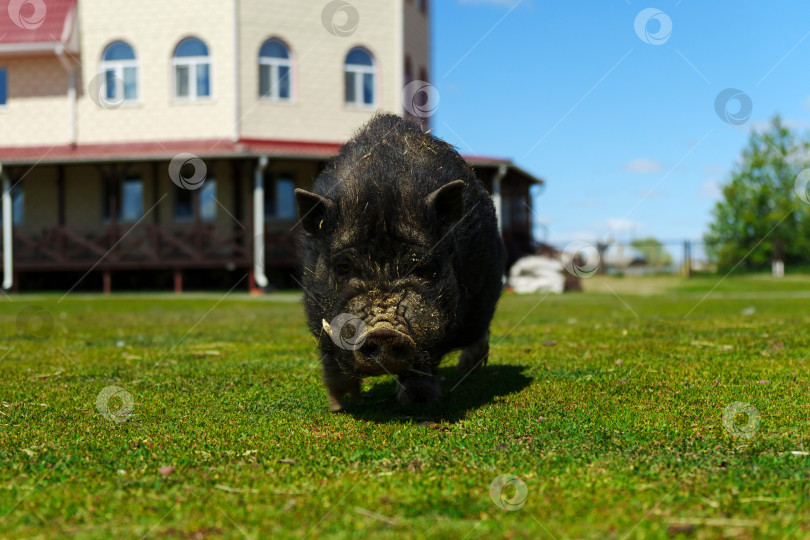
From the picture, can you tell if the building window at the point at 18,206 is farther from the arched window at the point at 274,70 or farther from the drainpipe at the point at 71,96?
the arched window at the point at 274,70

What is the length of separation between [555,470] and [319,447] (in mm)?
1223

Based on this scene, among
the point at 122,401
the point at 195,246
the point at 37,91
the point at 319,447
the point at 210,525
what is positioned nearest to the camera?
the point at 210,525

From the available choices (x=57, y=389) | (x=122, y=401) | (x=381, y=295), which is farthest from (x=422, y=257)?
(x=57, y=389)

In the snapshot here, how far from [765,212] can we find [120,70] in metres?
30.7

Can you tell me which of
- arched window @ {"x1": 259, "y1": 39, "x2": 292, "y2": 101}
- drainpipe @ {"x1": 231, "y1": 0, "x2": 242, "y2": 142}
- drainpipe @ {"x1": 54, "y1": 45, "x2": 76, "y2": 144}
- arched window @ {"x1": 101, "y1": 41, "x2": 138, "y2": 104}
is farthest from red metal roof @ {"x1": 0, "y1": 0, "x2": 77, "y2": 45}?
arched window @ {"x1": 259, "y1": 39, "x2": 292, "y2": 101}

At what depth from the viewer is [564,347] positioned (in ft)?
A: 25.7

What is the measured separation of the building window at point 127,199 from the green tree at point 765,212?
28.1m

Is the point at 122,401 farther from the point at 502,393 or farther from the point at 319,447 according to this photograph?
the point at 502,393

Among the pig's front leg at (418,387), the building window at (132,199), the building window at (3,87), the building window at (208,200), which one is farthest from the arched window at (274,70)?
the pig's front leg at (418,387)

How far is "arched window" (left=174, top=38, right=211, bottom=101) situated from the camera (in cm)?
2453

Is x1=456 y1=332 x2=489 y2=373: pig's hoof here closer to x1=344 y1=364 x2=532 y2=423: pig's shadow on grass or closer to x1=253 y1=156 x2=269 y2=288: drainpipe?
x1=344 y1=364 x2=532 y2=423: pig's shadow on grass

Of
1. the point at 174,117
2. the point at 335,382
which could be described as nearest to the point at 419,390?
the point at 335,382

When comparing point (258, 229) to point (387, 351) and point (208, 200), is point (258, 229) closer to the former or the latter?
point (208, 200)

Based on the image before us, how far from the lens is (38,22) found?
24922 mm
